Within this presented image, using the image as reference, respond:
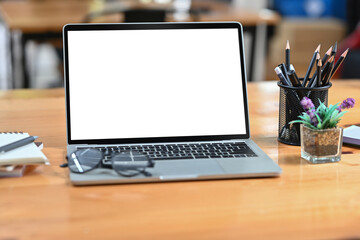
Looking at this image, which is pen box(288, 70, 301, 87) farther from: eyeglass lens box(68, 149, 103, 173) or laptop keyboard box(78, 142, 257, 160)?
eyeglass lens box(68, 149, 103, 173)

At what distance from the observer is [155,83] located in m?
1.06

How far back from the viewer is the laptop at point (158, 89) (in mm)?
1010

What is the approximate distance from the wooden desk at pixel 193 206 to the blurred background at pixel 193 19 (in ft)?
6.56

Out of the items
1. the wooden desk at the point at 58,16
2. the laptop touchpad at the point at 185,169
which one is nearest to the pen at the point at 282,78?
the laptop touchpad at the point at 185,169

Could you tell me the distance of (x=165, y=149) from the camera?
0.98 meters

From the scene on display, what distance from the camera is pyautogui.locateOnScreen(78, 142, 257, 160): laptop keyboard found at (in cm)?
94

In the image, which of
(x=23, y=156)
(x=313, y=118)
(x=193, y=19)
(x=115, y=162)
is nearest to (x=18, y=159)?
(x=23, y=156)

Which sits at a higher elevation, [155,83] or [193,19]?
[193,19]

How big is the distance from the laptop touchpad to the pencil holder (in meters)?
0.20

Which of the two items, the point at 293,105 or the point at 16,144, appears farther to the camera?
the point at 293,105

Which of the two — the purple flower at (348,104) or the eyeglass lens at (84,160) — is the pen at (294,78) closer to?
the purple flower at (348,104)

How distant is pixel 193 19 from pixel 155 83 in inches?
85.5

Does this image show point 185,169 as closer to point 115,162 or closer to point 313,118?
point 115,162

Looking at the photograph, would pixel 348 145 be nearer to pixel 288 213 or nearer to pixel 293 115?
pixel 293 115
